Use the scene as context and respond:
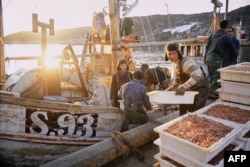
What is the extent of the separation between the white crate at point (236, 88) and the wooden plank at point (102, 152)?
1967 millimetres

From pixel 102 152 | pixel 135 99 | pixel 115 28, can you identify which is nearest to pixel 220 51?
pixel 135 99

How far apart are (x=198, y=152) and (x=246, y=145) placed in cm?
123

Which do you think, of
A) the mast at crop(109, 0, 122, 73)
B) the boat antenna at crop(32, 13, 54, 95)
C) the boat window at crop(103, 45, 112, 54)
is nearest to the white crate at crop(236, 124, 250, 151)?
the boat antenna at crop(32, 13, 54, 95)

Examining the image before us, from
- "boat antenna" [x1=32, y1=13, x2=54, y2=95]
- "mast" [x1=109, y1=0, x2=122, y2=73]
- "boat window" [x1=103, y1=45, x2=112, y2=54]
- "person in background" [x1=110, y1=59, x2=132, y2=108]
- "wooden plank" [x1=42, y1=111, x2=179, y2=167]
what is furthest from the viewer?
"boat window" [x1=103, y1=45, x2=112, y2=54]

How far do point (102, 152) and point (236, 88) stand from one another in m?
3.11

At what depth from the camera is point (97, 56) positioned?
45.3 feet

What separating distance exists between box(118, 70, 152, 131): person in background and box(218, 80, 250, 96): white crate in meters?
1.85

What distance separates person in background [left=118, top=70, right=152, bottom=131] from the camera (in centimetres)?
605

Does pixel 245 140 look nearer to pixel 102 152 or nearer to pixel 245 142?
pixel 245 142

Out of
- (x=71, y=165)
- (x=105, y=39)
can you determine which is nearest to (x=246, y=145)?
(x=71, y=165)

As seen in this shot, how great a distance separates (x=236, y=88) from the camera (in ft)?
17.0

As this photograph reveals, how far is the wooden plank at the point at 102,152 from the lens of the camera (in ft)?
13.9

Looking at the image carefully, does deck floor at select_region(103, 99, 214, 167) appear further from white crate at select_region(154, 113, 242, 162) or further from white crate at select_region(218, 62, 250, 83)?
white crate at select_region(218, 62, 250, 83)

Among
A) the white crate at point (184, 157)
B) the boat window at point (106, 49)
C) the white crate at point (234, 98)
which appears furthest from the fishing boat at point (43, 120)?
the boat window at point (106, 49)
